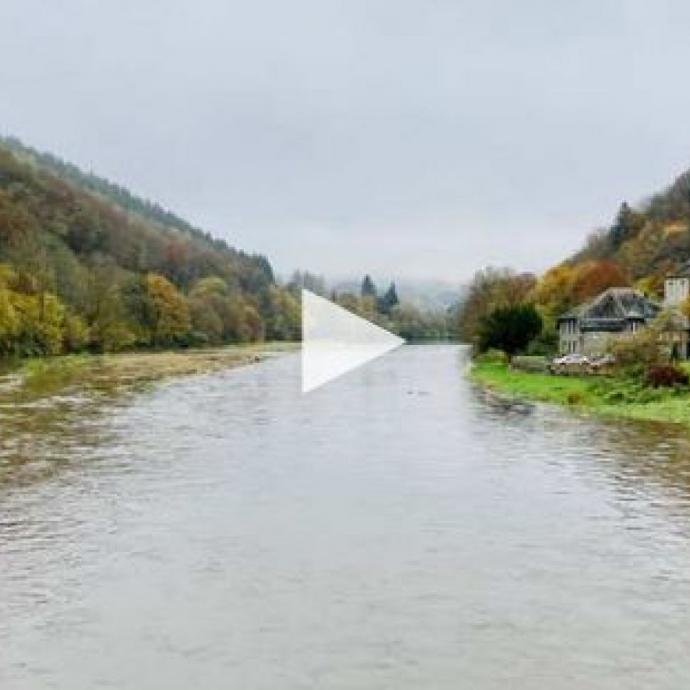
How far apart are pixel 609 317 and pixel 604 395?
40.1 metres

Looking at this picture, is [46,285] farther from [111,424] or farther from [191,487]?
[191,487]

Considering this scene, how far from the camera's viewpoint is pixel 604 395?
47.5 m

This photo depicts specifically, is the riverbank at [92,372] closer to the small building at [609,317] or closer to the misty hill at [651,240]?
the small building at [609,317]

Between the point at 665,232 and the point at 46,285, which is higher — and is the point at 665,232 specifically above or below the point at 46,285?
above

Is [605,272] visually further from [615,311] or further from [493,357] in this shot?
[493,357]

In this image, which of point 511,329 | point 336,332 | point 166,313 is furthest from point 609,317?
point 336,332

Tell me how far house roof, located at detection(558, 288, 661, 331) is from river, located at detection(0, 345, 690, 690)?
53.7 m

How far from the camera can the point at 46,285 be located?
10275 cm

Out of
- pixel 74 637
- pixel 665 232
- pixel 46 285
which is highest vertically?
pixel 665 232

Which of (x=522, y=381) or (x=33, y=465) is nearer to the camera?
(x=33, y=465)

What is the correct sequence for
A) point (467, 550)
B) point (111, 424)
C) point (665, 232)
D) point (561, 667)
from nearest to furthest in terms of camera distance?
point (561, 667)
point (467, 550)
point (111, 424)
point (665, 232)

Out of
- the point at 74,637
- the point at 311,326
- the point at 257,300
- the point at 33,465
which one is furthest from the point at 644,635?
the point at 257,300

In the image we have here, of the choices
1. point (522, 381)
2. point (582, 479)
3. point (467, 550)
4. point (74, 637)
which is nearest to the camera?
point (74, 637)

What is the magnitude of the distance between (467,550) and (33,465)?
13764mm
